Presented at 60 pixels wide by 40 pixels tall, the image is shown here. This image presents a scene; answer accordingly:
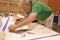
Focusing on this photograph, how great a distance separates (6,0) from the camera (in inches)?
149

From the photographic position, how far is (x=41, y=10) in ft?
5.05

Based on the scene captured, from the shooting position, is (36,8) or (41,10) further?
(41,10)

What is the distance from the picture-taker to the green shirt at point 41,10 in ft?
4.67

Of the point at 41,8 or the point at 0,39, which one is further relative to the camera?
the point at 41,8

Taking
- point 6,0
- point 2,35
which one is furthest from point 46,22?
point 6,0

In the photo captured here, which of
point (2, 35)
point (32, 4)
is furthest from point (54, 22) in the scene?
point (2, 35)

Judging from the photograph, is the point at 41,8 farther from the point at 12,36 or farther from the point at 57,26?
the point at 12,36

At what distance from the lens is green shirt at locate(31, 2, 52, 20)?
1423 millimetres

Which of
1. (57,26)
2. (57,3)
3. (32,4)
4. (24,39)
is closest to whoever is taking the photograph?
(24,39)

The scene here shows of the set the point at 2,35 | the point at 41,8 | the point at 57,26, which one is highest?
the point at 41,8

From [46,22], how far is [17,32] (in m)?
0.49

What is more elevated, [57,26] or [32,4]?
[32,4]

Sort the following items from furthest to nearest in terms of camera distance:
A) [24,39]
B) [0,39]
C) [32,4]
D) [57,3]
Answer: [57,3], [32,4], [24,39], [0,39]

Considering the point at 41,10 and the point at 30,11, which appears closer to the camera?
the point at 30,11
